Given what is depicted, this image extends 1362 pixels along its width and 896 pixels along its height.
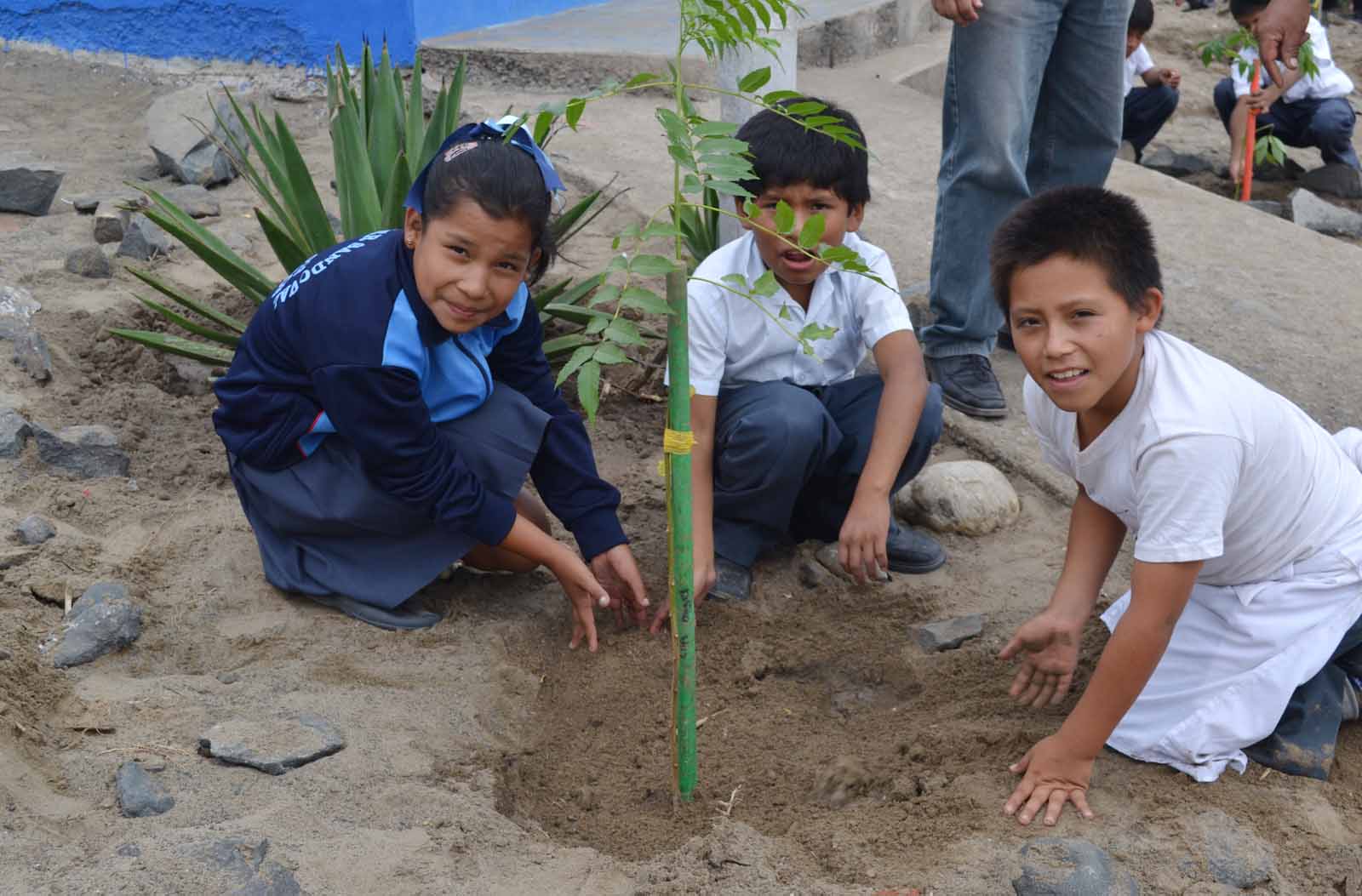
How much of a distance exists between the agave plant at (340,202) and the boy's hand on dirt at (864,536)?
2.78 feet

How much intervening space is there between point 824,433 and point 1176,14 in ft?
26.6

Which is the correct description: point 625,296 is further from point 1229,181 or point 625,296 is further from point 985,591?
point 1229,181

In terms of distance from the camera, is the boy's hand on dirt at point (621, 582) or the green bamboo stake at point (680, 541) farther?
the boy's hand on dirt at point (621, 582)

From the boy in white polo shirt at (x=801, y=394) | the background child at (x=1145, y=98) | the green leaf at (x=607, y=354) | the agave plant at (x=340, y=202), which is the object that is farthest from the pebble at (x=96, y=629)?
the background child at (x=1145, y=98)

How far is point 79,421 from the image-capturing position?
3.11 meters

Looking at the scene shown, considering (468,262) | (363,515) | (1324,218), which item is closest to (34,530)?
(363,515)

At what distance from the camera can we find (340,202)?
3383 mm

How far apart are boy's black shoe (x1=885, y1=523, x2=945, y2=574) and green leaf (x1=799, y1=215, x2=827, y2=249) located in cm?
131

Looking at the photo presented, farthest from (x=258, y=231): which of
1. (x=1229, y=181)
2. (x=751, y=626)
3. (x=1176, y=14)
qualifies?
(x=1176, y=14)

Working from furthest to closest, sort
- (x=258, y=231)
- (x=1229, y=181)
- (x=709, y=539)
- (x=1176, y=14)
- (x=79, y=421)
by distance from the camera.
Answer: (x=1176, y=14) → (x=1229, y=181) → (x=258, y=231) → (x=79, y=421) → (x=709, y=539)

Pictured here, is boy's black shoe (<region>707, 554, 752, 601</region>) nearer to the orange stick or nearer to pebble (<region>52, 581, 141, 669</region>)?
pebble (<region>52, 581, 141, 669</region>)

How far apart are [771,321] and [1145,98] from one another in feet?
16.0

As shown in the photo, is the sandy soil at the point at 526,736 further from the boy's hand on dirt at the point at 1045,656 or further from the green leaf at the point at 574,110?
the green leaf at the point at 574,110

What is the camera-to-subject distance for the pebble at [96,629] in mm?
2260
